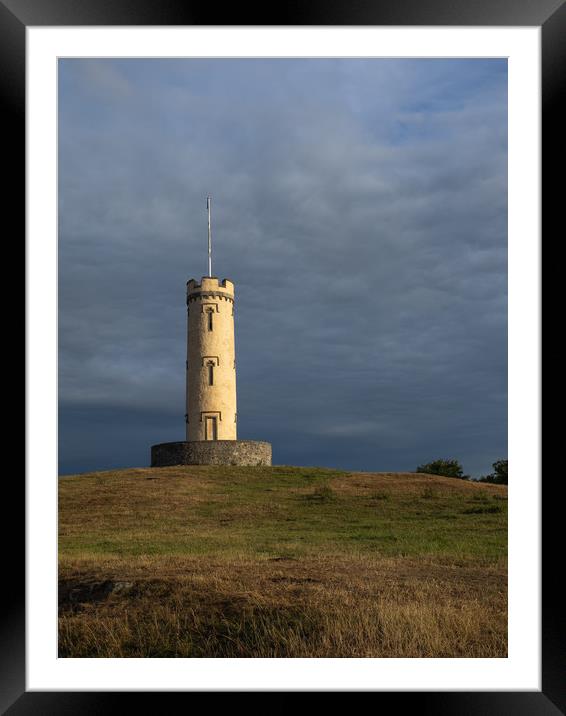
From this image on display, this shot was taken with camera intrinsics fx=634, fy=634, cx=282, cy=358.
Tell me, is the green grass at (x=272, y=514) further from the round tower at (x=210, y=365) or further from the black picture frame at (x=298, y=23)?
the black picture frame at (x=298, y=23)

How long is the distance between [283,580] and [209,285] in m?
35.6

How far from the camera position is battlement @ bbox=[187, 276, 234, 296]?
44.2 m

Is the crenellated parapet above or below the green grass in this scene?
above

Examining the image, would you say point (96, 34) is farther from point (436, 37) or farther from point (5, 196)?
point (436, 37)

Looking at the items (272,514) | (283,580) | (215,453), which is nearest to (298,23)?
(283,580)

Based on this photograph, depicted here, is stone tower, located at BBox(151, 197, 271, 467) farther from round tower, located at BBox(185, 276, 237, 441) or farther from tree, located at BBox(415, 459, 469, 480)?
tree, located at BBox(415, 459, 469, 480)

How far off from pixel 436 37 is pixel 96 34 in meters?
2.46

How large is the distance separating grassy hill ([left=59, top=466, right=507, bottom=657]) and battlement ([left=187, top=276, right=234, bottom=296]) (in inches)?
868

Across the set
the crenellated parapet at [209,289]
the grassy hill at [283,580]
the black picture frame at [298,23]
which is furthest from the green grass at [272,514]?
the crenellated parapet at [209,289]

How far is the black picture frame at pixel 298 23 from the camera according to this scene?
407cm

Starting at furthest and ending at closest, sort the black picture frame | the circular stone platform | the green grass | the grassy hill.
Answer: the circular stone platform
the green grass
the grassy hill
the black picture frame

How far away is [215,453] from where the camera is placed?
129 ft

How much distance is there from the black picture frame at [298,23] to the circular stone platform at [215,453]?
116 feet

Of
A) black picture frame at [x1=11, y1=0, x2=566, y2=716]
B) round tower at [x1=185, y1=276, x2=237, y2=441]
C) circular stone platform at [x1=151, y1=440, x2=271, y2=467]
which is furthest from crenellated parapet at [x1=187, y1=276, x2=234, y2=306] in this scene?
black picture frame at [x1=11, y1=0, x2=566, y2=716]
